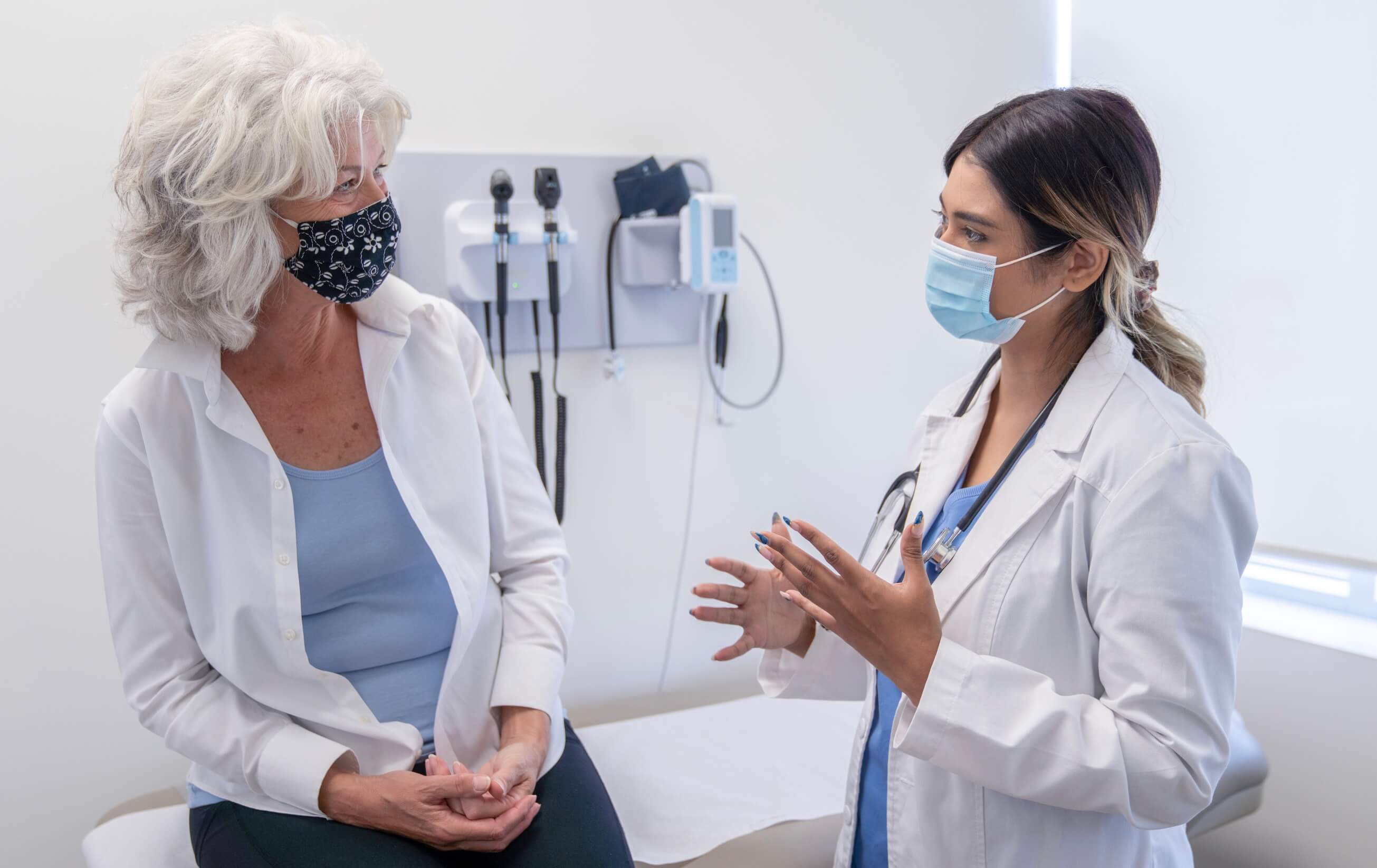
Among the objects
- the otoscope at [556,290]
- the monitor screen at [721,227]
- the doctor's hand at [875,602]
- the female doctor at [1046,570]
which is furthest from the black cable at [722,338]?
the doctor's hand at [875,602]

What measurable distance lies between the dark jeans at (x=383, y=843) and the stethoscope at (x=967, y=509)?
0.50 metres

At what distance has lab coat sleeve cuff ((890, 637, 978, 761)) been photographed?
0.96 metres

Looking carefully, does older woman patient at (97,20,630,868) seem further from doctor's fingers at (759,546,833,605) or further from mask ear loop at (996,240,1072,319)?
mask ear loop at (996,240,1072,319)

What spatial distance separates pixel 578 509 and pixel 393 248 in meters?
0.87

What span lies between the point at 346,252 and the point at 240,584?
0.45m

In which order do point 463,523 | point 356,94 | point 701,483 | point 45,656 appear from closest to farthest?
point 356,94
point 463,523
point 45,656
point 701,483

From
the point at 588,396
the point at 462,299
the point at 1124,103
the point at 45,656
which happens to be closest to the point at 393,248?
the point at 462,299

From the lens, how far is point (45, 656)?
1662 millimetres

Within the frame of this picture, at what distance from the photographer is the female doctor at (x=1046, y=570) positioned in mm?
933

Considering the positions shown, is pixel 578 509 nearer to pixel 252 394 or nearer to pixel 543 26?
pixel 252 394

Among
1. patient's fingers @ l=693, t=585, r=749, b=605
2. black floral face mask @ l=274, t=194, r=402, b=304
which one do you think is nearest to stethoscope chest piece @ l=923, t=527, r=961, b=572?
patient's fingers @ l=693, t=585, r=749, b=605

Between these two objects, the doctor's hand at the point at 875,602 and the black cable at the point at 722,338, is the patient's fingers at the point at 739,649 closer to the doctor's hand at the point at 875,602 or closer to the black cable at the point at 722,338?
the doctor's hand at the point at 875,602

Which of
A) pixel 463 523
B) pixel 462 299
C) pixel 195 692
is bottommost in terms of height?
pixel 195 692

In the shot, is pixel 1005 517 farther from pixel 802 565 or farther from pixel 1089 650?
pixel 802 565
